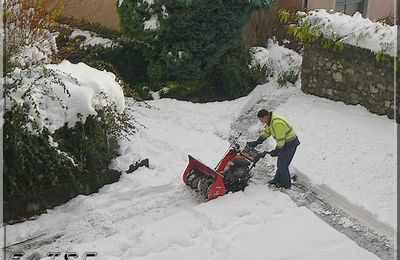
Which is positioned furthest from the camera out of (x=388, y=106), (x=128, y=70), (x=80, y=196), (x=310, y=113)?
(x=128, y=70)

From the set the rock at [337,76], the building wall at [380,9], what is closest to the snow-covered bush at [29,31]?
the rock at [337,76]

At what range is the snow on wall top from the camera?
34.5 feet

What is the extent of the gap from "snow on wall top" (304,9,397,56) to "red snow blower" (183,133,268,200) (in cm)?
393

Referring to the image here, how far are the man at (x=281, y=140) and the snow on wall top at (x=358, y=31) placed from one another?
3.38 metres

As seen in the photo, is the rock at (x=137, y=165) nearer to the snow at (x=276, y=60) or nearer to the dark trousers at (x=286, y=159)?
the dark trousers at (x=286, y=159)

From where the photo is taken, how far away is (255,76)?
13555mm

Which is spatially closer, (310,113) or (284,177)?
(284,177)

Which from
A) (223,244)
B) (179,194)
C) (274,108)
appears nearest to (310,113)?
(274,108)

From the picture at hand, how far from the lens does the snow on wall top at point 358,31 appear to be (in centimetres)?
1051

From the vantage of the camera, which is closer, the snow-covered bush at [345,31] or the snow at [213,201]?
the snow at [213,201]

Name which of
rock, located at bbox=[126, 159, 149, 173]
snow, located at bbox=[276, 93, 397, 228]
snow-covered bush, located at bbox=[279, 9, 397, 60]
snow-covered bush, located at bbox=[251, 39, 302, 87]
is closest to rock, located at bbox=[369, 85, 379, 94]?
snow, located at bbox=[276, 93, 397, 228]

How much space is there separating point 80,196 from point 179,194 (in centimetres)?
147

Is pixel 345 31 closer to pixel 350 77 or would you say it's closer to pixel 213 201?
pixel 350 77

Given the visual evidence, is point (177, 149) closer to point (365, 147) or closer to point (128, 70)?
point (365, 147)
